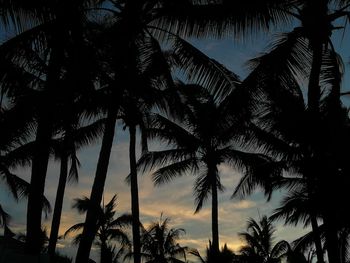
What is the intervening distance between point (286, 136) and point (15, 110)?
8822 millimetres

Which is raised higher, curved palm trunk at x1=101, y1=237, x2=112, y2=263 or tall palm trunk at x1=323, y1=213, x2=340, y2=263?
curved palm trunk at x1=101, y1=237, x2=112, y2=263

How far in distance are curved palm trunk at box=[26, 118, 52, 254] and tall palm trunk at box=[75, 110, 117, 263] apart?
921 millimetres

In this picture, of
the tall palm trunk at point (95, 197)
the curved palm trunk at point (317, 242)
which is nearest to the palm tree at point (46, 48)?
the tall palm trunk at point (95, 197)

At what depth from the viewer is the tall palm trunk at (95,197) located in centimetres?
917

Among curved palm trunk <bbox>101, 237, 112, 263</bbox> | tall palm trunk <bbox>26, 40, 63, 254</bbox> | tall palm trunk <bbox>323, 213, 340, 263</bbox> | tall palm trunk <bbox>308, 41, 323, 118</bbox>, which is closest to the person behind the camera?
tall palm trunk <bbox>26, 40, 63, 254</bbox>

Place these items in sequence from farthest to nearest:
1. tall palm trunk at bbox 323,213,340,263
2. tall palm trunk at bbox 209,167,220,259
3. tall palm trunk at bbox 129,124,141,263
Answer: tall palm trunk at bbox 209,167,220,259, tall palm trunk at bbox 129,124,141,263, tall palm trunk at bbox 323,213,340,263

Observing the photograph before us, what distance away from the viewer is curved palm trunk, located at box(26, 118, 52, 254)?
8.57 meters

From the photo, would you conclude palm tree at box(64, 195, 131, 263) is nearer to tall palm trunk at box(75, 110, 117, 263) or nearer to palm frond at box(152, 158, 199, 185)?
palm frond at box(152, 158, 199, 185)

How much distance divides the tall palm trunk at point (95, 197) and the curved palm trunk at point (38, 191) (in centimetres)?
92

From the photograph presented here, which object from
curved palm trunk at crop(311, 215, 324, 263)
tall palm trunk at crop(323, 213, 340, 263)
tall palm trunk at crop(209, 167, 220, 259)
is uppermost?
tall palm trunk at crop(209, 167, 220, 259)

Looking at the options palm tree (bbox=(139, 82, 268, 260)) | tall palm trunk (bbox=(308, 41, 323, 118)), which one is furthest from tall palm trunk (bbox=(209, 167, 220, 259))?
tall palm trunk (bbox=(308, 41, 323, 118))

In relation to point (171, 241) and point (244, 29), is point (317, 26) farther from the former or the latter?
point (171, 241)

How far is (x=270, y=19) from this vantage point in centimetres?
1011

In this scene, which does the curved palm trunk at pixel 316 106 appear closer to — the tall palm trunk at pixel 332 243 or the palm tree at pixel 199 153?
the tall palm trunk at pixel 332 243
